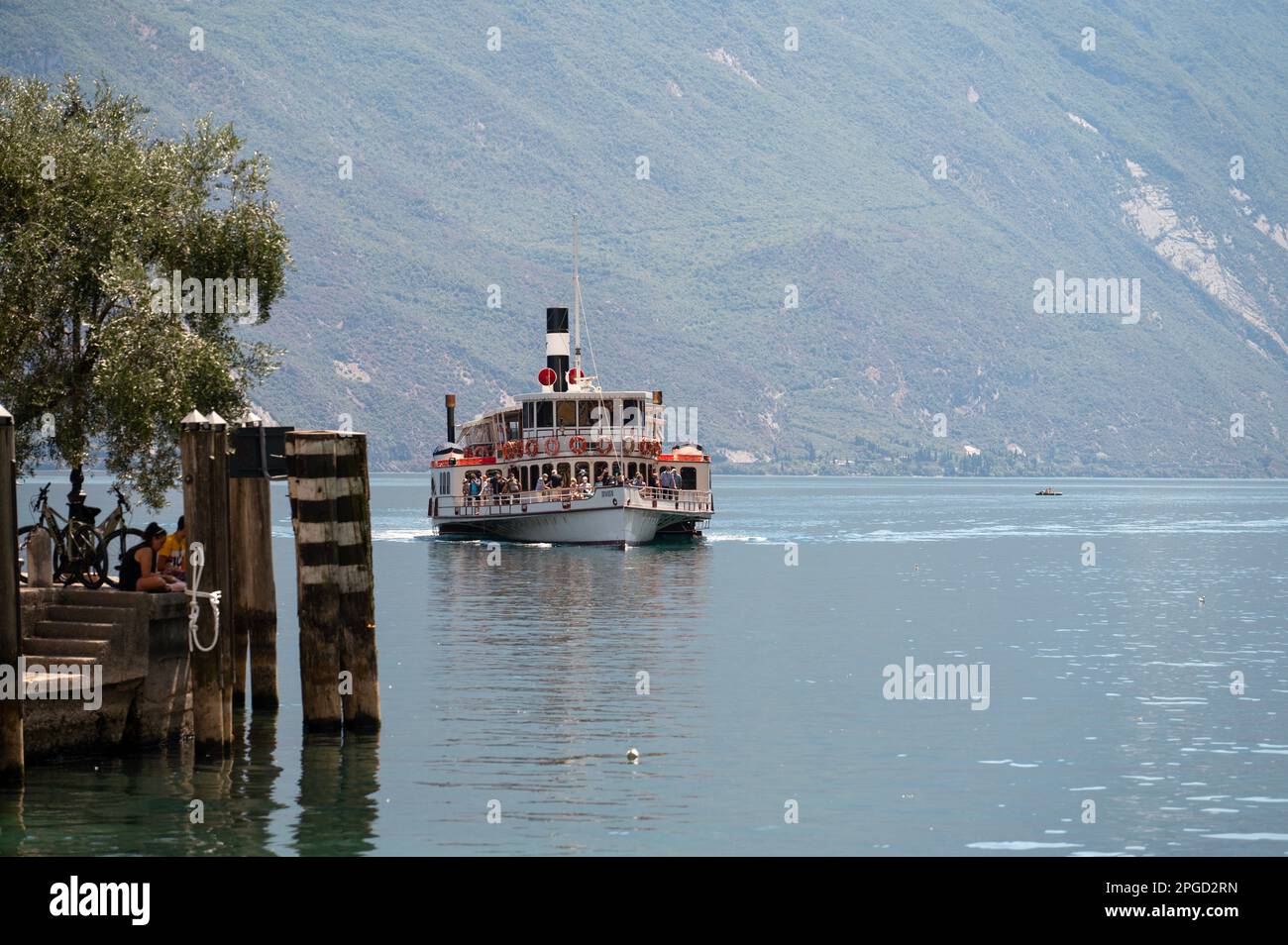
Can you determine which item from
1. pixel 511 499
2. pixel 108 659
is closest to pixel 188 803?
pixel 108 659

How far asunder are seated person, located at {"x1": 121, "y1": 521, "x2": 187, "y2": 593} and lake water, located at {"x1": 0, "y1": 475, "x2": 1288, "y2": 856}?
2255mm

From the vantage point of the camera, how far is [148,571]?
83.8ft

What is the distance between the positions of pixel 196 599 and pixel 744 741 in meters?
9.03

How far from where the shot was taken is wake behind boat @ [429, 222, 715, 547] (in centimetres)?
8019

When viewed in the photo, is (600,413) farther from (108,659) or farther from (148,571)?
(108,659)

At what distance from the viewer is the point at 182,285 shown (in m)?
35.6

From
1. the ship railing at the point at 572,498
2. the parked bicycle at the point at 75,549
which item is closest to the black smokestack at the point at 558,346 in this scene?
the ship railing at the point at 572,498

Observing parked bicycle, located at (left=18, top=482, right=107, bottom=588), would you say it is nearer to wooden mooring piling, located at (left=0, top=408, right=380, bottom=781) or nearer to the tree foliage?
wooden mooring piling, located at (left=0, top=408, right=380, bottom=781)

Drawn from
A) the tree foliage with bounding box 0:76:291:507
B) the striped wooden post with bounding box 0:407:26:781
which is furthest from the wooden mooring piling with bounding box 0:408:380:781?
the tree foliage with bounding box 0:76:291:507

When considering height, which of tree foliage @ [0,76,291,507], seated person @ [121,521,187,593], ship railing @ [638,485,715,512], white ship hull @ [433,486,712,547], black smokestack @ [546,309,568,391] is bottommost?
seated person @ [121,521,187,593]

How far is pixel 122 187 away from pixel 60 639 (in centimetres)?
1302
